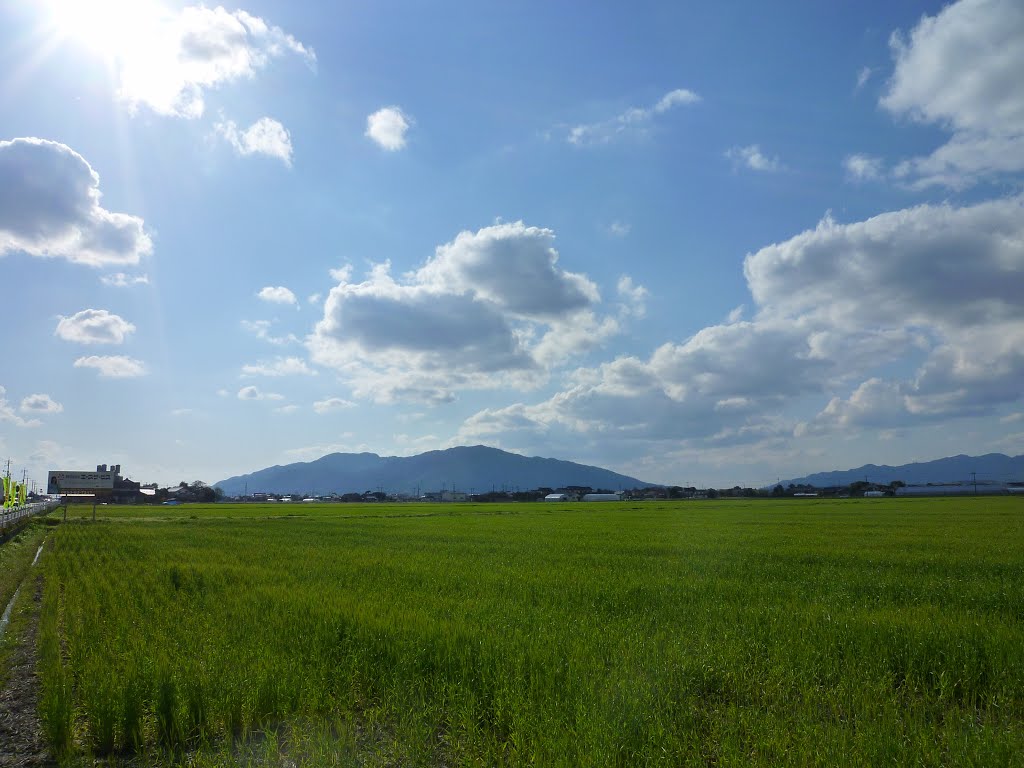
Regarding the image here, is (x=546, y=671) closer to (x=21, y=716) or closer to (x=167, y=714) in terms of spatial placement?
(x=167, y=714)

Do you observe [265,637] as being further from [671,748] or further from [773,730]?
[773,730]

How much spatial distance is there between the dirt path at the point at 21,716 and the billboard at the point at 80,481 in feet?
458

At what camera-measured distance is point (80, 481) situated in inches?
5212

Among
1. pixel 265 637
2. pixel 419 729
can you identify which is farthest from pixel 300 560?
pixel 419 729

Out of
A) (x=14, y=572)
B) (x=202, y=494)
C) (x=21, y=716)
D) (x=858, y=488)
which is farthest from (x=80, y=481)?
(x=858, y=488)

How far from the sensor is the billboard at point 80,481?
130 metres

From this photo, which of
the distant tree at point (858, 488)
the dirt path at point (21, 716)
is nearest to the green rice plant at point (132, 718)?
the dirt path at point (21, 716)

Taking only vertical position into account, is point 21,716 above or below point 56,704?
below

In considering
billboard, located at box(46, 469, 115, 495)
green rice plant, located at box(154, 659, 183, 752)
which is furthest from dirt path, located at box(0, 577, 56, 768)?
billboard, located at box(46, 469, 115, 495)

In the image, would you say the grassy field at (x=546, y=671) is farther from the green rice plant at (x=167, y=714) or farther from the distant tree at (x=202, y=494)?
the distant tree at (x=202, y=494)

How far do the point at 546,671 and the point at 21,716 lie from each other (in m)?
6.05

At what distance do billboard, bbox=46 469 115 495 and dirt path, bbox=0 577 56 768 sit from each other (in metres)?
140

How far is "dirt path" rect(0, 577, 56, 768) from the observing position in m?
6.27

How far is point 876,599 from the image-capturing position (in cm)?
1209
